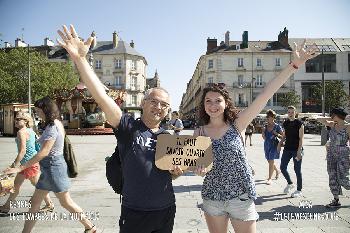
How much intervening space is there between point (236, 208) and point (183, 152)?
26.6 inches

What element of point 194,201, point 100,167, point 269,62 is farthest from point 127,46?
point 194,201

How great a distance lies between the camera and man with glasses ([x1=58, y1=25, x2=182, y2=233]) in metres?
2.33

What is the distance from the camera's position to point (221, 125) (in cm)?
291

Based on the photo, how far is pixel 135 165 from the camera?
238 centimetres

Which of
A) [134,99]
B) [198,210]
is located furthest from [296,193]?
[134,99]

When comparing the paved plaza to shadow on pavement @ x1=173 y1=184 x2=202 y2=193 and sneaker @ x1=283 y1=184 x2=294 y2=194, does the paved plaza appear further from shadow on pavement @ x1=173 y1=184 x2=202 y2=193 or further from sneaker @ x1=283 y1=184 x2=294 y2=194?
sneaker @ x1=283 y1=184 x2=294 y2=194

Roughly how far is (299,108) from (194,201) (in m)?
47.7

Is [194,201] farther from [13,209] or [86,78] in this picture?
[86,78]

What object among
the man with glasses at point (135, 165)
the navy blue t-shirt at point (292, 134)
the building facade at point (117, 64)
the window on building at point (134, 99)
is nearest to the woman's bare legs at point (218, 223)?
the man with glasses at point (135, 165)

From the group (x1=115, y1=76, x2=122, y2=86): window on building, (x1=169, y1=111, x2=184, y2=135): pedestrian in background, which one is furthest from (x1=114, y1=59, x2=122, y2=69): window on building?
(x1=169, y1=111, x2=184, y2=135): pedestrian in background

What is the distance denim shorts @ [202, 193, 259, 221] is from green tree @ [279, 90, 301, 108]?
156ft

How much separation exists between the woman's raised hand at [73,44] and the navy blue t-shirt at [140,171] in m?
0.58

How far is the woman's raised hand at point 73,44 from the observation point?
7.52 feet

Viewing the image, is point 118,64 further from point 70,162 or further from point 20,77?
point 70,162
